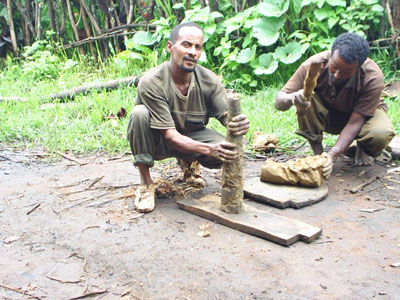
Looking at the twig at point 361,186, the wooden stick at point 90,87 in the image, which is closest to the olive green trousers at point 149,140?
the twig at point 361,186

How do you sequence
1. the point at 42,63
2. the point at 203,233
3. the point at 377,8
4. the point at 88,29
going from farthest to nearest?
1. the point at 88,29
2. the point at 42,63
3. the point at 377,8
4. the point at 203,233

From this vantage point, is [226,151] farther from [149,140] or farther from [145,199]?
[145,199]

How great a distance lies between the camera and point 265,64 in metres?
6.08

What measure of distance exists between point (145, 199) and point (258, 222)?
2.85 ft

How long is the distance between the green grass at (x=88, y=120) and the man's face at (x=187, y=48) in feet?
5.74

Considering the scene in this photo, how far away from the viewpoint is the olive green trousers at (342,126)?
3.80 meters

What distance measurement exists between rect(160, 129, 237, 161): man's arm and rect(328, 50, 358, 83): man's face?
Answer: 112 centimetres

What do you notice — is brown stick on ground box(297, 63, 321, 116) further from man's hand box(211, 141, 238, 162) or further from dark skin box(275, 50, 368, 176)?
man's hand box(211, 141, 238, 162)

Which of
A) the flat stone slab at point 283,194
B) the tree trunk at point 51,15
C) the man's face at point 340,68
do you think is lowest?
the flat stone slab at point 283,194

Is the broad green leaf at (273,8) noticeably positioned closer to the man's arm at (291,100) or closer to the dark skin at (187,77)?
the man's arm at (291,100)

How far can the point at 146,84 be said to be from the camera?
10.7 feet

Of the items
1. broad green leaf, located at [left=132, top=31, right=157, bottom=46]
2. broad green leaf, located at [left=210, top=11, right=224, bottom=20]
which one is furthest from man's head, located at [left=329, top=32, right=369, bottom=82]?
broad green leaf, located at [left=132, top=31, right=157, bottom=46]

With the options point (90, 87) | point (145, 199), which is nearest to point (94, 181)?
point (145, 199)

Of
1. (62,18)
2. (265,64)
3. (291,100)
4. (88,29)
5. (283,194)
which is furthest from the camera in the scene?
(62,18)
